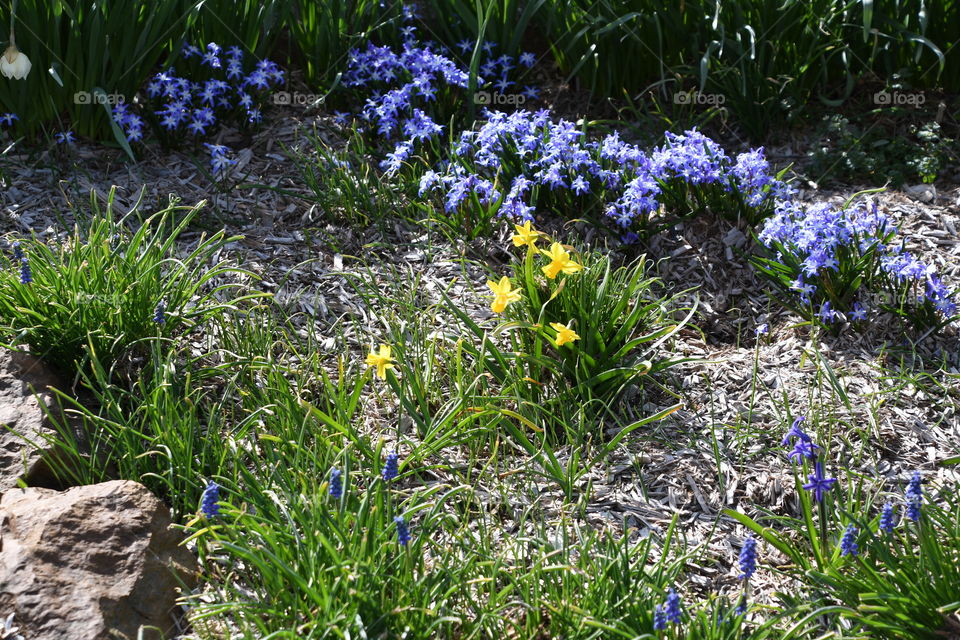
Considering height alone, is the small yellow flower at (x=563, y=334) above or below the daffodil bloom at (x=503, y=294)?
below

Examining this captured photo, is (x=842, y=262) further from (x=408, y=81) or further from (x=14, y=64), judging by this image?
(x=14, y=64)

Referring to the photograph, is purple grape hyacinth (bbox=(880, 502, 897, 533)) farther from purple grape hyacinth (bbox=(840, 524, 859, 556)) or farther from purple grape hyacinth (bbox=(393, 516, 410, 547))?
purple grape hyacinth (bbox=(393, 516, 410, 547))

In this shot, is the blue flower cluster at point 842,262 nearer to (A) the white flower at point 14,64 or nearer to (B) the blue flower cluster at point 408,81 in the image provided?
(B) the blue flower cluster at point 408,81

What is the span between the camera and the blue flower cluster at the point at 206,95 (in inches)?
169

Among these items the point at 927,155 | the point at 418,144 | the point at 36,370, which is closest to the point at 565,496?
the point at 36,370

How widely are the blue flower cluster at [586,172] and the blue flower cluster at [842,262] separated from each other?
1.15ft

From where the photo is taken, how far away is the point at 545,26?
492cm

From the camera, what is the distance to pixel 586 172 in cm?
392

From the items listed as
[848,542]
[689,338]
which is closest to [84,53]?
[689,338]

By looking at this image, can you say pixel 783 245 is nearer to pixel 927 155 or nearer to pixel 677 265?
pixel 677 265

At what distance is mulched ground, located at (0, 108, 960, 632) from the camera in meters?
2.86

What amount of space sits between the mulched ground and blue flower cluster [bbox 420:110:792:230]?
0.20 m

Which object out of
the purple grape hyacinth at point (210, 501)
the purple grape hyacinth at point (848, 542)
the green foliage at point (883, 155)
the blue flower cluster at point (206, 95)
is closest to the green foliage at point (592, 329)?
the purple grape hyacinth at point (848, 542)

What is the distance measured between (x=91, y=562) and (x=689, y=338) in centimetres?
217
